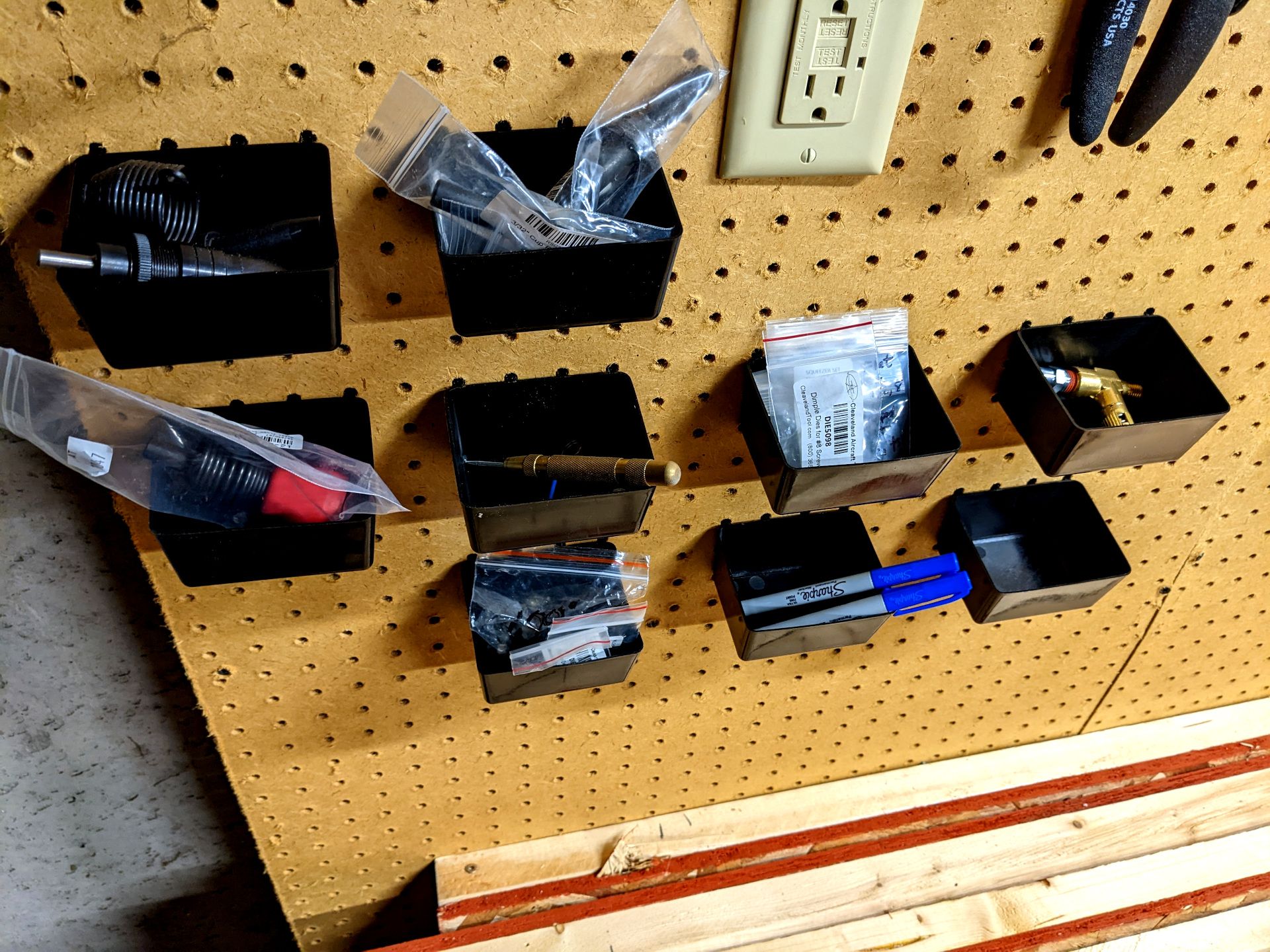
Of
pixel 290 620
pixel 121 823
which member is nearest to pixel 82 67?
pixel 290 620

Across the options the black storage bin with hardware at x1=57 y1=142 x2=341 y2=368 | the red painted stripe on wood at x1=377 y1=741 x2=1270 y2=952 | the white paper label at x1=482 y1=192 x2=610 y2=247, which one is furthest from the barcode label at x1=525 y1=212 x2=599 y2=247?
the red painted stripe on wood at x1=377 y1=741 x2=1270 y2=952

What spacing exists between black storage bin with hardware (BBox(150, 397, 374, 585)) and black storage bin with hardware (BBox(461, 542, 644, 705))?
0.57ft

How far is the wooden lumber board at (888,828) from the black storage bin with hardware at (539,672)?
1.35 ft

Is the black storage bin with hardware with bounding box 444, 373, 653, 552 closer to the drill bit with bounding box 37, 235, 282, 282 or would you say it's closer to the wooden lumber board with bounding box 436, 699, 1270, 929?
the drill bit with bounding box 37, 235, 282, 282

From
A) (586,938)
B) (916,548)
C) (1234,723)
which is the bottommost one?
(586,938)

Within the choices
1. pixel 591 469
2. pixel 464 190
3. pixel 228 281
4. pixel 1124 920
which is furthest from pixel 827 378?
pixel 1124 920

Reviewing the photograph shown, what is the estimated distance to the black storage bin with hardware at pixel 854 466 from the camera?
0.63m

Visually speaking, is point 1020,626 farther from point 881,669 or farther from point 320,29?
point 320,29

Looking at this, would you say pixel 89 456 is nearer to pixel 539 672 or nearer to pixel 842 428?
pixel 539 672

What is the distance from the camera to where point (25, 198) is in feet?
1.65

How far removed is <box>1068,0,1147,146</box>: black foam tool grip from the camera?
0.54m

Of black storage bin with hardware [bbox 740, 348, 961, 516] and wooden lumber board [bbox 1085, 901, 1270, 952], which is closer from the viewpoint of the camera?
black storage bin with hardware [bbox 740, 348, 961, 516]

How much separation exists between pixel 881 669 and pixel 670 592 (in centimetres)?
33

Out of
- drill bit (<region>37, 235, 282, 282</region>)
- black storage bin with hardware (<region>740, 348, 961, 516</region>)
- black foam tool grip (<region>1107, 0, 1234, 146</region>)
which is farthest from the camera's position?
black storage bin with hardware (<region>740, 348, 961, 516</region>)
